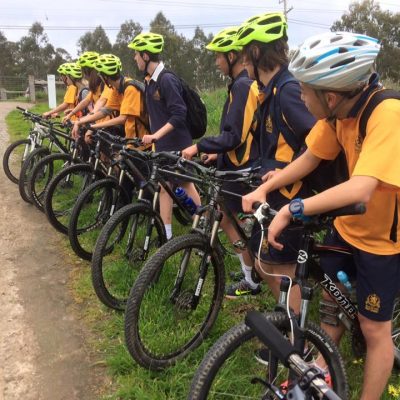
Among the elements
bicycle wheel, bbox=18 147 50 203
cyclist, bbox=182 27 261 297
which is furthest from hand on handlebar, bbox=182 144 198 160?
bicycle wheel, bbox=18 147 50 203

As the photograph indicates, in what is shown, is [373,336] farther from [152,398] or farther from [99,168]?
[99,168]

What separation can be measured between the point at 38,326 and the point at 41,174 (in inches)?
126

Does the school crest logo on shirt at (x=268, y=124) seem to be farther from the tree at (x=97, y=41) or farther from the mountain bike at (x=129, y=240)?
the tree at (x=97, y=41)

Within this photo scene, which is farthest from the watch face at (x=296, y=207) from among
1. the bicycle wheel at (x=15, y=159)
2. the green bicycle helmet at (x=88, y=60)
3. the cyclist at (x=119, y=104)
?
the bicycle wheel at (x=15, y=159)

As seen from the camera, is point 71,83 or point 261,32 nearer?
point 261,32

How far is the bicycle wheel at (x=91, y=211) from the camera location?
15.1 feet

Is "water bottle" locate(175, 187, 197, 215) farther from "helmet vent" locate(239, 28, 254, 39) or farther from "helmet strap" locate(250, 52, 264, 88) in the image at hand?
"helmet vent" locate(239, 28, 254, 39)

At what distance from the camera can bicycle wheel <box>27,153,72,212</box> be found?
19.9 feet

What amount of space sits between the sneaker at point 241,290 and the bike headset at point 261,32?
1.79 meters

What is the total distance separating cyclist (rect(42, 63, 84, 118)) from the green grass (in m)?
4.82

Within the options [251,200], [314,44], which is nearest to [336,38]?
[314,44]

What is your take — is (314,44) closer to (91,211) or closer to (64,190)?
(91,211)

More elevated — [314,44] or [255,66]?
[314,44]

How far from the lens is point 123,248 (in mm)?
4195
